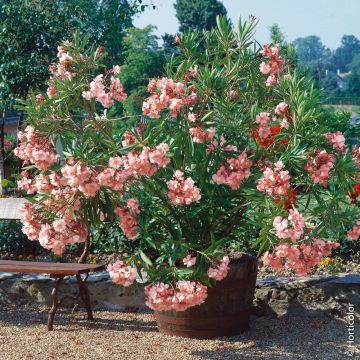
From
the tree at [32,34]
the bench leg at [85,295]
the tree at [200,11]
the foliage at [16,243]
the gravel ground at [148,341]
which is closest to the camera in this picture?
the gravel ground at [148,341]

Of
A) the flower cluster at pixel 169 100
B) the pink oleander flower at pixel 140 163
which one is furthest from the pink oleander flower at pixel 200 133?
the pink oleander flower at pixel 140 163

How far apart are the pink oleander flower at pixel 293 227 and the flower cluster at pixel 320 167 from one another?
324 mm

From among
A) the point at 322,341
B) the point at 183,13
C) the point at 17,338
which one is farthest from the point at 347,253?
the point at 183,13

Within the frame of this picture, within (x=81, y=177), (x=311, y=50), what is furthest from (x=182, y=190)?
(x=311, y=50)

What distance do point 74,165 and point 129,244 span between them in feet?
9.14

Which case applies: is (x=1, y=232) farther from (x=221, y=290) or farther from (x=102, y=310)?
(x=221, y=290)

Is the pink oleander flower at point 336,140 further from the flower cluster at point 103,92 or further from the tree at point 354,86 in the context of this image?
the tree at point 354,86

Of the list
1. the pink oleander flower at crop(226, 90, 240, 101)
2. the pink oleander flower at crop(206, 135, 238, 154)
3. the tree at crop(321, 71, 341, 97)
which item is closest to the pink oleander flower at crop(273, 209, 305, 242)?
the pink oleander flower at crop(206, 135, 238, 154)

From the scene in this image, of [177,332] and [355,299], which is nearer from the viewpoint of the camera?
[177,332]

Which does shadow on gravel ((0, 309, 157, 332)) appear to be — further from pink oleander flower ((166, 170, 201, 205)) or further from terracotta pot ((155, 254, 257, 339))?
pink oleander flower ((166, 170, 201, 205))

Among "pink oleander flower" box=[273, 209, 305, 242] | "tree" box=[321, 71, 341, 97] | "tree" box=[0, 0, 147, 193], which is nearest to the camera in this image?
"pink oleander flower" box=[273, 209, 305, 242]

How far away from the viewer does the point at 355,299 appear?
5328 mm

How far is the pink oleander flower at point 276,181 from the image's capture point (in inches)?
166

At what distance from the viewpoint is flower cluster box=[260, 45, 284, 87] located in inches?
195
